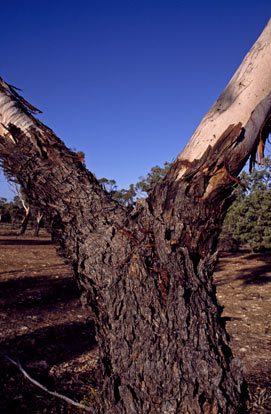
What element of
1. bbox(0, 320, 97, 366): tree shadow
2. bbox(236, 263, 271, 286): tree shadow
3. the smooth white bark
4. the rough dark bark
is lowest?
bbox(0, 320, 97, 366): tree shadow

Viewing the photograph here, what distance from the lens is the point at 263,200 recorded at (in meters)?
12.7

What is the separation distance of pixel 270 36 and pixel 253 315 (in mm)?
4913

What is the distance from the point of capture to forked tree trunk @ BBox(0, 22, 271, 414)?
1.27 meters

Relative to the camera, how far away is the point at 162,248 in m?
1.35

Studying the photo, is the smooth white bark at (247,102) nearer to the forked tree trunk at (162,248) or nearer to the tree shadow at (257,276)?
the forked tree trunk at (162,248)

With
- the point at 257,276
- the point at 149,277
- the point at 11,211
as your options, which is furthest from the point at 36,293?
the point at 11,211

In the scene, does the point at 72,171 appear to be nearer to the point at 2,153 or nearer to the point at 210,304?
the point at 2,153

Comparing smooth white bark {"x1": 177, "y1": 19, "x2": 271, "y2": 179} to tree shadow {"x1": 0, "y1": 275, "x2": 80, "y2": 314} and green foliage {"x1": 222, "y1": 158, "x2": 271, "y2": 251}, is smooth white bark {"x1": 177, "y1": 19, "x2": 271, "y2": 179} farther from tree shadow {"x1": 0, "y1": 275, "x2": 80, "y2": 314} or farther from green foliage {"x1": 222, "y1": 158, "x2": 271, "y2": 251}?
green foliage {"x1": 222, "y1": 158, "x2": 271, "y2": 251}

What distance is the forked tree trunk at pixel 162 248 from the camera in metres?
1.27

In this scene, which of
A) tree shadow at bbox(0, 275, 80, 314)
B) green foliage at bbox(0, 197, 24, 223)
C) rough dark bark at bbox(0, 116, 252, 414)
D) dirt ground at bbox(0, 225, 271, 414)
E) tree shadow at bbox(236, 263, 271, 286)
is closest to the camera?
rough dark bark at bbox(0, 116, 252, 414)

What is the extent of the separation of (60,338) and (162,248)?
3089 millimetres

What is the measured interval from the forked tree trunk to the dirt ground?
A: 0.89 ft

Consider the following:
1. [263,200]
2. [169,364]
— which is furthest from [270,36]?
[263,200]

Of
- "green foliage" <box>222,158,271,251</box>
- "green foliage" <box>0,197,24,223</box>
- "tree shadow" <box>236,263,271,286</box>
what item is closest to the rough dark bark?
"tree shadow" <box>236,263,271,286</box>
